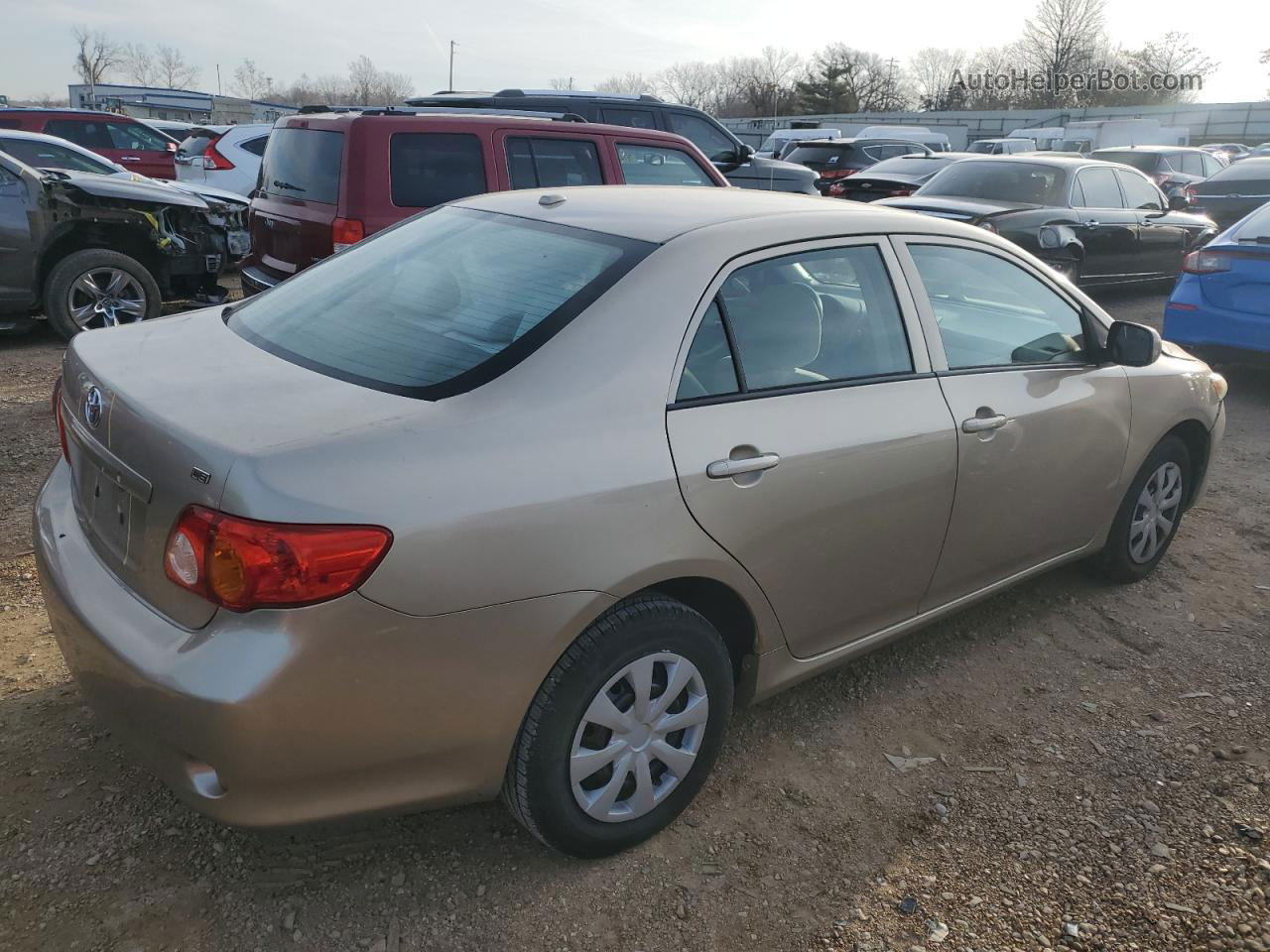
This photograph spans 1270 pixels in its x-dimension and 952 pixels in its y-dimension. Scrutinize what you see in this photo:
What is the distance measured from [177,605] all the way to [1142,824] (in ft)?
8.44

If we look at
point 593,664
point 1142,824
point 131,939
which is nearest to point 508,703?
point 593,664

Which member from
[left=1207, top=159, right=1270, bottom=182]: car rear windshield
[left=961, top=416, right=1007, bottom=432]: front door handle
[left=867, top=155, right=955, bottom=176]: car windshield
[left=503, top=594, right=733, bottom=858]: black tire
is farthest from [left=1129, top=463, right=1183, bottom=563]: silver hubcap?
[left=1207, top=159, right=1270, bottom=182]: car rear windshield

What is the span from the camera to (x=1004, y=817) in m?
2.84

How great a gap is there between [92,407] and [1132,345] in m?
3.37

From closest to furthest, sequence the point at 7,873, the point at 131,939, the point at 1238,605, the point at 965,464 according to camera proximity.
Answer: the point at 131,939
the point at 7,873
the point at 965,464
the point at 1238,605

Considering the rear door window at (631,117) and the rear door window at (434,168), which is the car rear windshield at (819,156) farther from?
the rear door window at (434,168)

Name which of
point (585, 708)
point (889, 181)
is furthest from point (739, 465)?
point (889, 181)

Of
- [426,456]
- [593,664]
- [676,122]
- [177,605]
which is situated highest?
[676,122]

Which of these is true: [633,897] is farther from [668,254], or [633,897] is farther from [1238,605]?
[1238,605]

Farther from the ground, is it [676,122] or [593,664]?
[676,122]

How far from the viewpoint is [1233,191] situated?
13.6 meters

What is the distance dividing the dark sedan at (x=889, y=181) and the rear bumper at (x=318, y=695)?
34.6 feet

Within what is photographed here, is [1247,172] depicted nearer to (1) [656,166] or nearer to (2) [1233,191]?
(2) [1233,191]

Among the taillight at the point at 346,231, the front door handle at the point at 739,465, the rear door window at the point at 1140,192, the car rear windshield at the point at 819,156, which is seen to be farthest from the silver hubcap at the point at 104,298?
the car rear windshield at the point at 819,156
